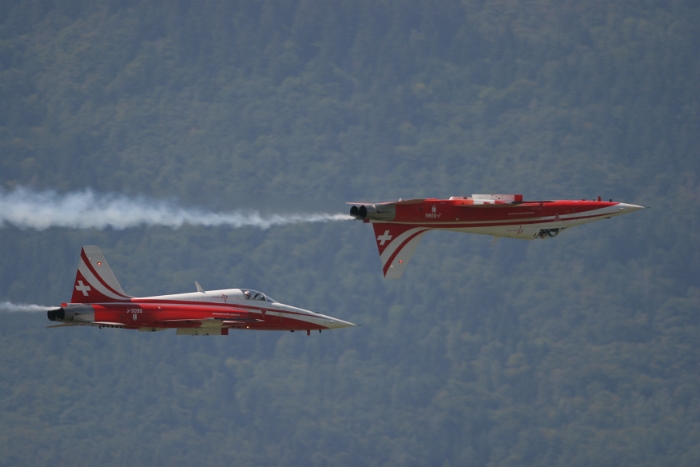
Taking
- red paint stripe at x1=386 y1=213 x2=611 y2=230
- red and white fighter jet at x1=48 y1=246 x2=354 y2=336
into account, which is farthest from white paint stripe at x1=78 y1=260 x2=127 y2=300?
red paint stripe at x1=386 y1=213 x2=611 y2=230

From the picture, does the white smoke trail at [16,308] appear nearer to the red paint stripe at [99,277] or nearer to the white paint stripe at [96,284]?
the white paint stripe at [96,284]

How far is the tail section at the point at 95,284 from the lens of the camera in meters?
67.0

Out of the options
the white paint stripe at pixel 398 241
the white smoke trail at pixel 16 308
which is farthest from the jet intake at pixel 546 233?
the white smoke trail at pixel 16 308

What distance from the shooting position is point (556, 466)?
19862cm

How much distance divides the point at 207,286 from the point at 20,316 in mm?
127921

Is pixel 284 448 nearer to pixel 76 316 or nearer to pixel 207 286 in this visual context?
pixel 207 286

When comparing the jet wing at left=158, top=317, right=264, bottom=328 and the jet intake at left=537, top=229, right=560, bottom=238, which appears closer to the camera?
the jet wing at left=158, top=317, right=264, bottom=328

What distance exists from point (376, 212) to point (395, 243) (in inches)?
96.7

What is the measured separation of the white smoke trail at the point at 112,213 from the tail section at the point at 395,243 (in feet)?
10.7

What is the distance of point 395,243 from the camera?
228ft

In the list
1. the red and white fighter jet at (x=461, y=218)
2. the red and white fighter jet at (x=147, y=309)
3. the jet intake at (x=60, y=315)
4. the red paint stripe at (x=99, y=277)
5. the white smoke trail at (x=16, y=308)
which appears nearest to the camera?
the jet intake at (x=60, y=315)

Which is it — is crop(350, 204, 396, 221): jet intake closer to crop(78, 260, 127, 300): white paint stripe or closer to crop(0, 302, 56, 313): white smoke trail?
crop(78, 260, 127, 300): white paint stripe

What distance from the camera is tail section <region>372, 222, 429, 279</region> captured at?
6912cm

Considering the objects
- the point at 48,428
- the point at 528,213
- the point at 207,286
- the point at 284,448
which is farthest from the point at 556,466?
the point at 528,213
